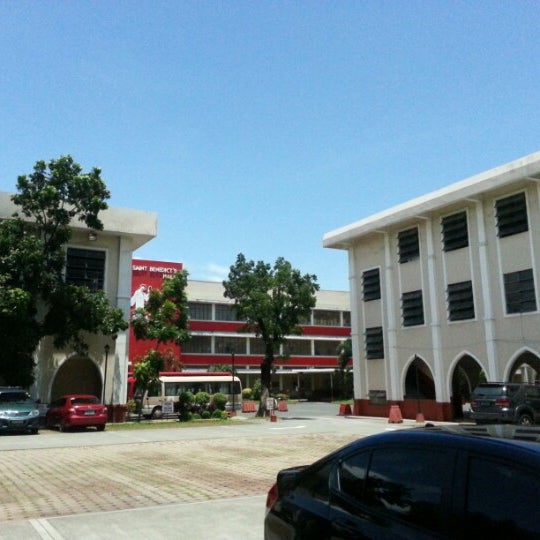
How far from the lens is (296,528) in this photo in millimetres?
3820

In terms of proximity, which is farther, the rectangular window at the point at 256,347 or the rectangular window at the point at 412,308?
the rectangular window at the point at 256,347

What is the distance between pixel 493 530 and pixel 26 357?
25.6 metres

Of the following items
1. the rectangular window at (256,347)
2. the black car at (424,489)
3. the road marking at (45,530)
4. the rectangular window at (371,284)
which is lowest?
the road marking at (45,530)

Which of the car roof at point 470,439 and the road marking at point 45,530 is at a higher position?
the car roof at point 470,439

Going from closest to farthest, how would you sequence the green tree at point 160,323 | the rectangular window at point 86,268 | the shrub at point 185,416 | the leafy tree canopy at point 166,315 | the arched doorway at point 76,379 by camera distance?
the rectangular window at point 86,268 < the arched doorway at point 76,379 < the shrub at point 185,416 < the green tree at point 160,323 < the leafy tree canopy at point 166,315

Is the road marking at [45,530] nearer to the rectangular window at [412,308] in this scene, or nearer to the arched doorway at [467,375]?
the rectangular window at [412,308]

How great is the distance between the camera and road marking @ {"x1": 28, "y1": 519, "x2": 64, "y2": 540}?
251 inches

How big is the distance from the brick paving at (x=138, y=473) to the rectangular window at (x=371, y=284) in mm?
15027

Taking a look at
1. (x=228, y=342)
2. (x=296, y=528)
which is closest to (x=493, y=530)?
(x=296, y=528)

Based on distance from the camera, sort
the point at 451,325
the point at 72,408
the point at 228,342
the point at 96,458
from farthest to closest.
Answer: the point at 228,342, the point at 451,325, the point at 72,408, the point at 96,458

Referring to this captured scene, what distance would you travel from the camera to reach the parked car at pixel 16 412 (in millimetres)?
21453

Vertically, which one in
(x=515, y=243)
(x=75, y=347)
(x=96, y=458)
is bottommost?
(x=96, y=458)

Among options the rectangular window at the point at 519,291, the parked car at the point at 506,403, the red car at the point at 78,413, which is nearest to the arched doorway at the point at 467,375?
the rectangular window at the point at 519,291

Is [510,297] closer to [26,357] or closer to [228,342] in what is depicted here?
[26,357]
